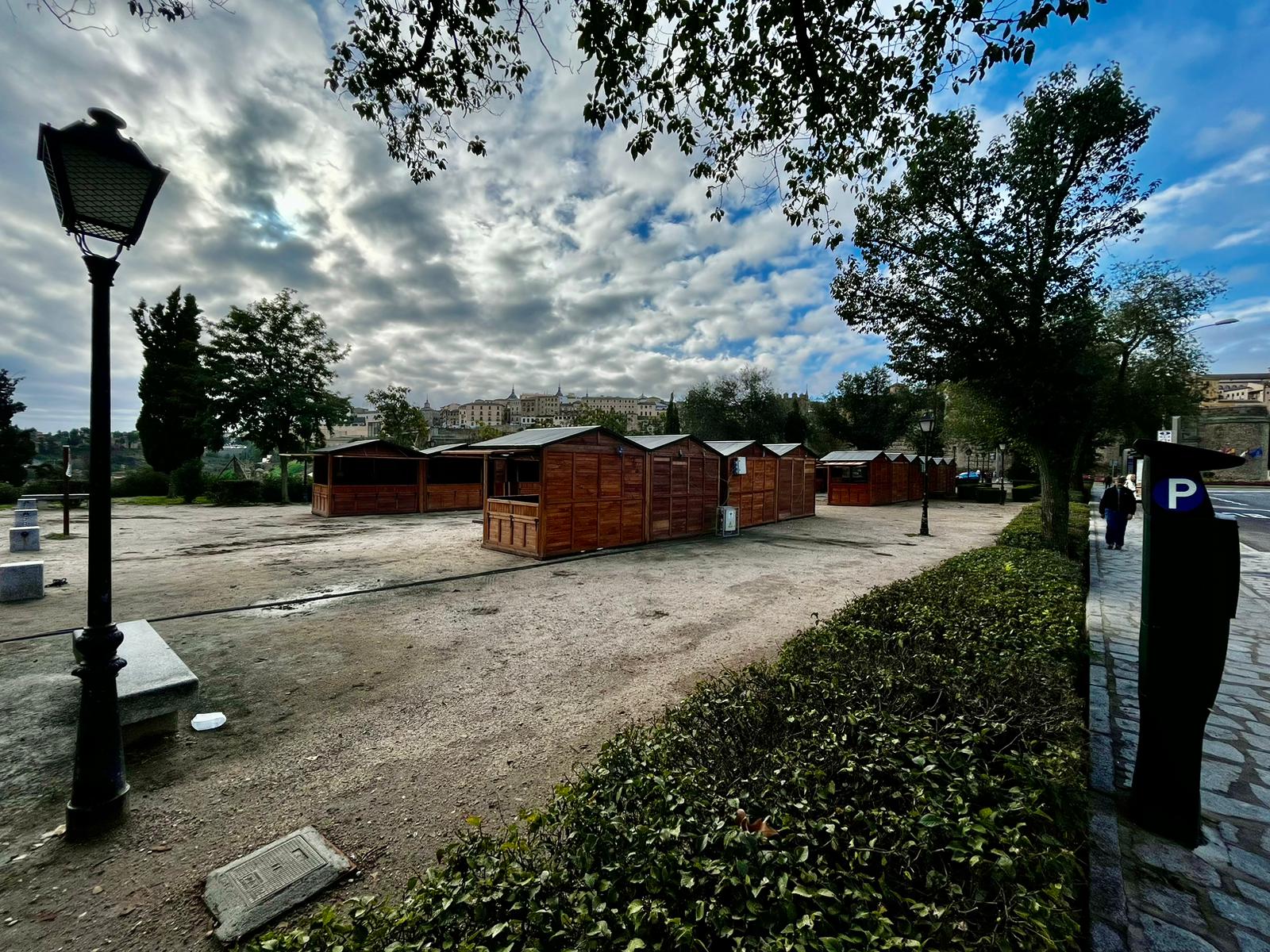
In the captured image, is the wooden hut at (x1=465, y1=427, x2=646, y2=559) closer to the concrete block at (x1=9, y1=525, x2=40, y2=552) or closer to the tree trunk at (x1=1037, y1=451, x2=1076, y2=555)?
the concrete block at (x1=9, y1=525, x2=40, y2=552)

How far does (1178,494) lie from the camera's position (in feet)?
9.05

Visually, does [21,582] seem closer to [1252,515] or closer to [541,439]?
[541,439]

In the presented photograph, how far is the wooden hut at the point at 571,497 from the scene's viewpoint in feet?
35.8

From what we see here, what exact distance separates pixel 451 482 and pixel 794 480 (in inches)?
555

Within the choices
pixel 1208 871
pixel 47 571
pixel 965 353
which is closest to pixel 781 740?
Result: pixel 1208 871

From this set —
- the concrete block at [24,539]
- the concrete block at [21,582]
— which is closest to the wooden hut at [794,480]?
the concrete block at [21,582]

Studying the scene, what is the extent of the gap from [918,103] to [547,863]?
545cm

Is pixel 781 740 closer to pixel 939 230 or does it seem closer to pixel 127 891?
pixel 127 891

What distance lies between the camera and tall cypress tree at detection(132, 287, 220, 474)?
1044 inches

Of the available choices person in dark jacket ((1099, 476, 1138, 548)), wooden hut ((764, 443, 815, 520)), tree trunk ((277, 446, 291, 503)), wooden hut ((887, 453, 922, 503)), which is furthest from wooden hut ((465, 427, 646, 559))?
wooden hut ((887, 453, 922, 503))

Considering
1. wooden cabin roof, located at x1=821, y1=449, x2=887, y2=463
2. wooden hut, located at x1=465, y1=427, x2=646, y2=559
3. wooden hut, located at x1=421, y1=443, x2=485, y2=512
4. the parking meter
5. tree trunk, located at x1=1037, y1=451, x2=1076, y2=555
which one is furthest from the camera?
wooden cabin roof, located at x1=821, y1=449, x2=887, y2=463

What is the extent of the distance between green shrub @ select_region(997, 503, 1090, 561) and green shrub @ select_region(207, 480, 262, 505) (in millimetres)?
28158

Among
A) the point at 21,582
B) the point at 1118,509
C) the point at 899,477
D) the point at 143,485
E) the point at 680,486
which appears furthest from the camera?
the point at 899,477

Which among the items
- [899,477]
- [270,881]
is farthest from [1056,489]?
[899,477]
